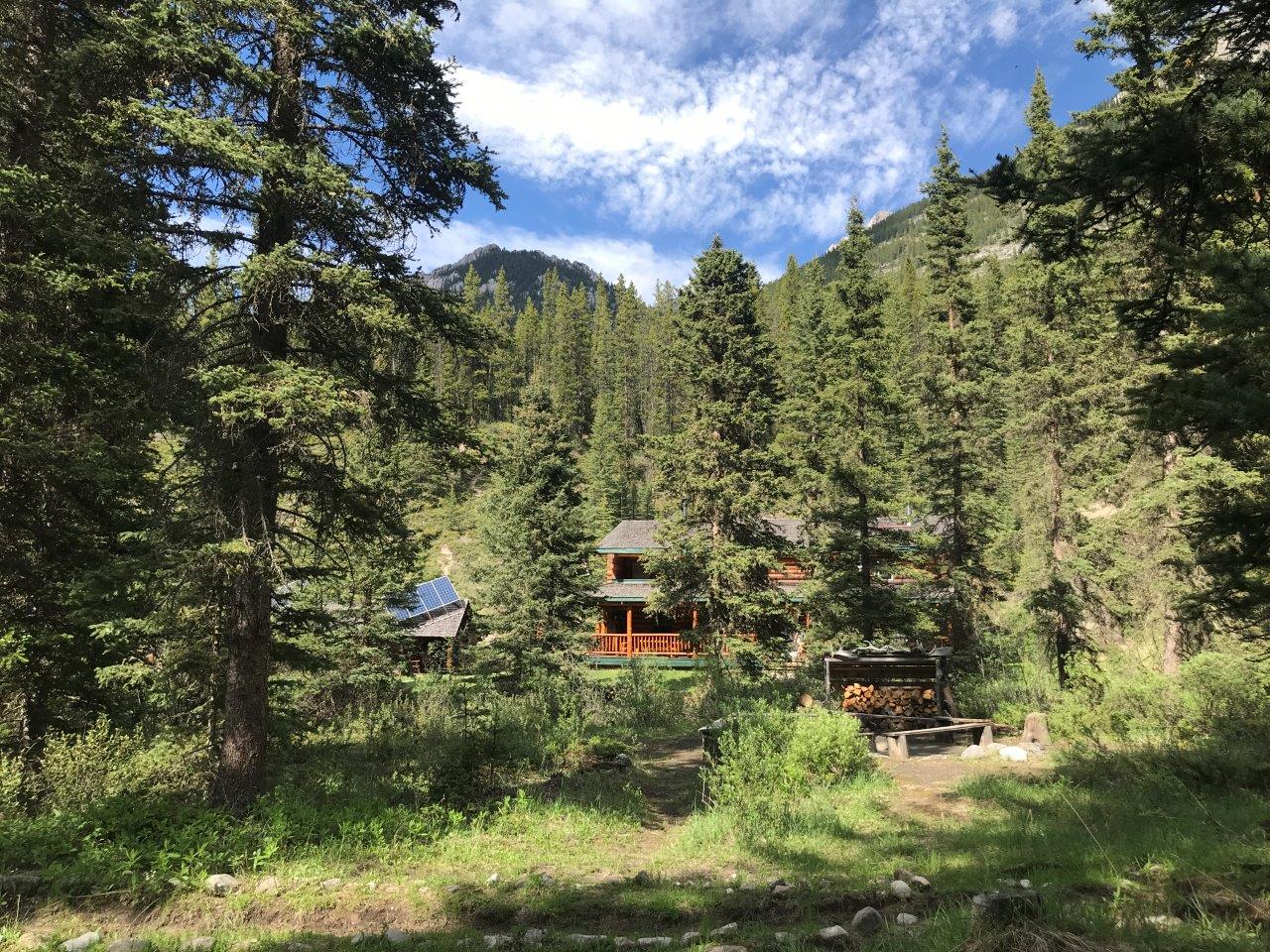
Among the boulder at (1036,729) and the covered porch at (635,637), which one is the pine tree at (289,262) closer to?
the boulder at (1036,729)

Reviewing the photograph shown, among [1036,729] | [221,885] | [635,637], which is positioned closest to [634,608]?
[635,637]

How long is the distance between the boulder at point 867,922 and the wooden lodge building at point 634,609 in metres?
26.4

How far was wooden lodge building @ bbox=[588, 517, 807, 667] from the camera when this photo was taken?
1303 inches

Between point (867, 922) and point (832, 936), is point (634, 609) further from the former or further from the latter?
point (832, 936)

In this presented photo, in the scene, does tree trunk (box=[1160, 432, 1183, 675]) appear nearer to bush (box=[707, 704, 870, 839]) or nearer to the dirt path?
bush (box=[707, 704, 870, 839])

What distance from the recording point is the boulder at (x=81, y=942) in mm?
4718

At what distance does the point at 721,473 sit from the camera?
23844 millimetres

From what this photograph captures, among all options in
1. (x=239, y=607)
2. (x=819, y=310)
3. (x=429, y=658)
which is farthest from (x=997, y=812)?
(x=819, y=310)

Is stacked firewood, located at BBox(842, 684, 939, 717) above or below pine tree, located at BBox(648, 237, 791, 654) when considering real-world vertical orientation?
below

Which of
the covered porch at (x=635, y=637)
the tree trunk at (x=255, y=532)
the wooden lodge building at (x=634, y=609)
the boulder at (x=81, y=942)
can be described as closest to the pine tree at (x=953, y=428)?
the wooden lodge building at (x=634, y=609)

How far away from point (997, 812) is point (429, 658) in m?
23.4

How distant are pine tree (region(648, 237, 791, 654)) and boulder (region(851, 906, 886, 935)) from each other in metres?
16.8

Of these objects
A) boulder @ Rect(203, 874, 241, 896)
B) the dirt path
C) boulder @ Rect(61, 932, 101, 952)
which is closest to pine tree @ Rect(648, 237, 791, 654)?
the dirt path

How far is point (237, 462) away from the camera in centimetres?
823
